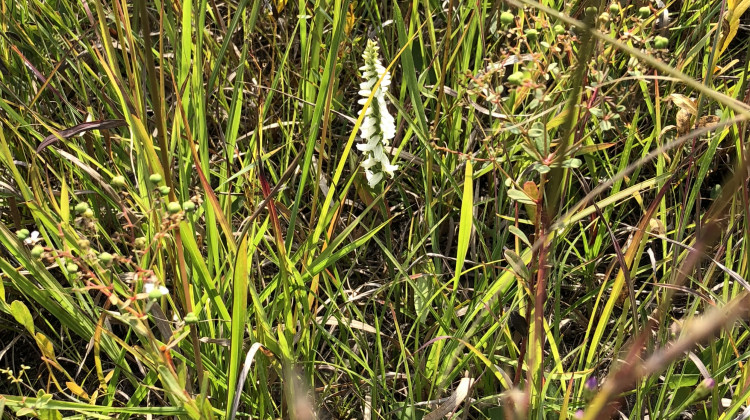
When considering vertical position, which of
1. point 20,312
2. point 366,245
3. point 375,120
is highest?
point 375,120

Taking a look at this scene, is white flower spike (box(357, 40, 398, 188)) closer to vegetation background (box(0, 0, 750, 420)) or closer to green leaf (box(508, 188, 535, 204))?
vegetation background (box(0, 0, 750, 420))

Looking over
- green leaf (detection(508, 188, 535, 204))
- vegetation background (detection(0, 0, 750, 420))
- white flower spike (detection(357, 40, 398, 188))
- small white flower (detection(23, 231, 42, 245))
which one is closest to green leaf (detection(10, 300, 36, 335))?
vegetation background (detection(0, 0, 750, 420))

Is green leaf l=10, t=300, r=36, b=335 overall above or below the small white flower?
below

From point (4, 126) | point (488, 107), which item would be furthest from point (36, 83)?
point (488, 107)

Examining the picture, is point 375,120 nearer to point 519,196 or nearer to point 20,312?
point 519,196

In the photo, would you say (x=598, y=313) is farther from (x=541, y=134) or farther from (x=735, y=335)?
(x=541, y=134)

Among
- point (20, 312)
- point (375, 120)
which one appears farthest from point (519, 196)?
point (20, 312)

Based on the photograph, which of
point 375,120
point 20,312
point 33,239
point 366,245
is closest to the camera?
point 33,239

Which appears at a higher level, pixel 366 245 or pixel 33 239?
pixel 33 239

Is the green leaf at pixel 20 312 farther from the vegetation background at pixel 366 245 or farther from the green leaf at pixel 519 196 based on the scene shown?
the green leaf at pixel 519 196
